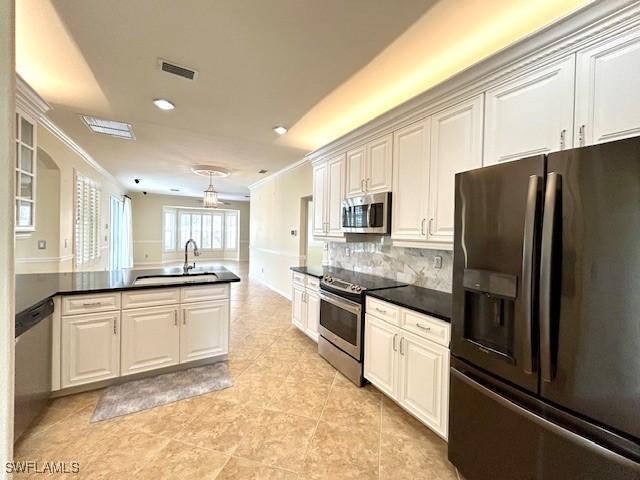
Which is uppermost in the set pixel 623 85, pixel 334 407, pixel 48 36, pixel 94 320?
pixel 48 36

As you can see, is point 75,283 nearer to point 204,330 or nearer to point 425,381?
point 204,330

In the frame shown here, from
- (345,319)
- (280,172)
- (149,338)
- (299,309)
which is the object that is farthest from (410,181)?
(280,172)

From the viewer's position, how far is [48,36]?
1.94m

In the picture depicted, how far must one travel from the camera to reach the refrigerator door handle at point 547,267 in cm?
116

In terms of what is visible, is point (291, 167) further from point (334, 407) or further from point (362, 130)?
point (334, 407)

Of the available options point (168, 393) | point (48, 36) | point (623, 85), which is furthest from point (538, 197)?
point (48, 36)

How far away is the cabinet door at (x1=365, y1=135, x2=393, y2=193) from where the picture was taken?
9.07 feet

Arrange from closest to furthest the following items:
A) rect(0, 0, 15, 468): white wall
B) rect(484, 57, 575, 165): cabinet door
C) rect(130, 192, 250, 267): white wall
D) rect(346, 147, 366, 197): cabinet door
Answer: rect(0, 0, 15, 468): white wall < rect(484, 57, 575, 165): cabinet door < rect(346, 147, 366, 197): cabinet door < rect(130, 192, 250, 267): white wall

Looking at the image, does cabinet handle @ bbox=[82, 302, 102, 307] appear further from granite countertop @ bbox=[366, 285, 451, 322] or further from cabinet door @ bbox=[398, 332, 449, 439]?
cabinet door @ bbox=[398, 332, 449, 439]

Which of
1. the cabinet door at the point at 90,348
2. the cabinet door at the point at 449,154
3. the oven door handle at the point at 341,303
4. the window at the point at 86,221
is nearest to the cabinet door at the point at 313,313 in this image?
the oven door handle at the point at 341,303

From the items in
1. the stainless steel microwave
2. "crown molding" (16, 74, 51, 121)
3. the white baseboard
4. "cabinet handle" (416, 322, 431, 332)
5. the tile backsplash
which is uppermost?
"crown molding" (16, 74, 51, 121)

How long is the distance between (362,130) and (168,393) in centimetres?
322

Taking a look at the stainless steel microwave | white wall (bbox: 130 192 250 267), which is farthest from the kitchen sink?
white wall (bbox: 130 192 250 267)

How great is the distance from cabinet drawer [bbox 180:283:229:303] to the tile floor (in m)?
0.90
